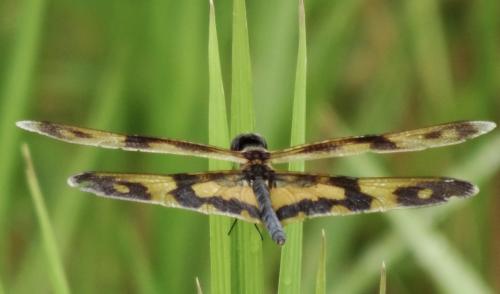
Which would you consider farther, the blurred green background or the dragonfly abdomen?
the blurred green background

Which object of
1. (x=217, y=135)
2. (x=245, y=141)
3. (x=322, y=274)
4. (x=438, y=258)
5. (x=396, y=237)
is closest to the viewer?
(x=322, y=274)

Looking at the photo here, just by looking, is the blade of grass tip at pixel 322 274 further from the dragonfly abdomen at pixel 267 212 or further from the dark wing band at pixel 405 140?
the dark wing band at pixel 405 140

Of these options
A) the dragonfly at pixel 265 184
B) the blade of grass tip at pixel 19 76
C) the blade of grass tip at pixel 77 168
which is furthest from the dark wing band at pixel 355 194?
the blade of grass tip at pixel 77 168

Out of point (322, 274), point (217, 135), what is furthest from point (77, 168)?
point (322, 274)

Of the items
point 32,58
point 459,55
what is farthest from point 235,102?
point 459,55

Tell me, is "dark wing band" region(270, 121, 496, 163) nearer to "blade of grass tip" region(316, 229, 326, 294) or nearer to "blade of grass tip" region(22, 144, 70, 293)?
"blade of grass tip" region(316, 229, 326, 294)

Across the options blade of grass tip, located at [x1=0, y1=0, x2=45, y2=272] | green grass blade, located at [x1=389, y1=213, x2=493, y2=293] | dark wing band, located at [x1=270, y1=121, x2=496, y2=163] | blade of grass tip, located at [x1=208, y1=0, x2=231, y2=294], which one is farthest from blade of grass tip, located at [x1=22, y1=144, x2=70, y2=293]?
green grass blade, located at [x1=389, y1=213, x2=493, y2=293]

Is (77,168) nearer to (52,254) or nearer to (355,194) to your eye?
(52,254)
